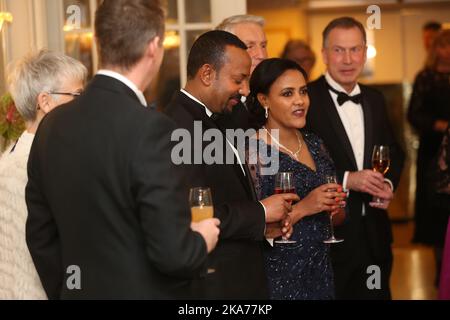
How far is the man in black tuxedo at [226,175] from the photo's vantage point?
3.03 meters

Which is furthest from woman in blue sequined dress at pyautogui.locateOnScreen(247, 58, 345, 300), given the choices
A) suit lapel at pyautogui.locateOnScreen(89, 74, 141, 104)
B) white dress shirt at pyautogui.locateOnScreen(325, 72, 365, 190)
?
suit lapel at pyautogui.locateOnScreen(89, 74, 141, 104)

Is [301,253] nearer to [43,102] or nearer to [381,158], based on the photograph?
[381,158]

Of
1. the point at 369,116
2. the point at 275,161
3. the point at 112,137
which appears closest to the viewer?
the point at 112,137

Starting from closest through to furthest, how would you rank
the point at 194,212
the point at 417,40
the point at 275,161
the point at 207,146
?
the point at 194,212 < the point at 207,146 < the point at 275,161 < the point at 417,40

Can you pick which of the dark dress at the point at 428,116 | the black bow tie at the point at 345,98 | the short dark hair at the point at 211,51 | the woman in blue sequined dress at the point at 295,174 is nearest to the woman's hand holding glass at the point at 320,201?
the woman in blue sequined dress at the point at 295,174

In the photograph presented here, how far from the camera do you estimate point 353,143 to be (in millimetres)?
4570

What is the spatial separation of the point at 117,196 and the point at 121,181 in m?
0.04

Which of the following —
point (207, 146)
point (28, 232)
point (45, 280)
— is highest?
point (207, 146)

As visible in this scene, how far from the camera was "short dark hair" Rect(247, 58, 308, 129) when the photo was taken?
12.2 ft

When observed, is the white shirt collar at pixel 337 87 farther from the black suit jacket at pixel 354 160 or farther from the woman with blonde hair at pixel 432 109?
the woman with blonde hair at pixel 432 109

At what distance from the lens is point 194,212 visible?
2.69 m

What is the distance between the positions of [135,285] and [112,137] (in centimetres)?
43
